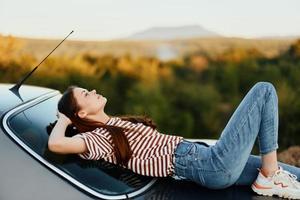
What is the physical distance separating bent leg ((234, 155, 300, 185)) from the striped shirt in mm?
363

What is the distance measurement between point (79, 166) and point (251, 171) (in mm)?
911

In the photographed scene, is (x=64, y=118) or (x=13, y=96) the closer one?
(x=64, y=118)

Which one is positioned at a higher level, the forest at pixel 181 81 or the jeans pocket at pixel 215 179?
the jeans pocket at pixel 215 179

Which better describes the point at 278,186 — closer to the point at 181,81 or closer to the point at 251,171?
the point at 251,171

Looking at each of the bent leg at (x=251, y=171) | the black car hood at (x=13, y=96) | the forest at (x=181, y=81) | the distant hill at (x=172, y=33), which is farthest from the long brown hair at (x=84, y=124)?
the distant hill at (x=172, y=33)

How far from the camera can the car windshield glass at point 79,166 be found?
2.74m

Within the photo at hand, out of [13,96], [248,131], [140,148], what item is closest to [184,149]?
[140,148]

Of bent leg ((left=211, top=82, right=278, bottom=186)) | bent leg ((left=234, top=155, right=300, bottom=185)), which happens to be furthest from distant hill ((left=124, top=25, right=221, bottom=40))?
bent leg ((left=211, top=82, right=278, bottom=186))

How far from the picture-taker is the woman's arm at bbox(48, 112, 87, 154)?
9.25 ft

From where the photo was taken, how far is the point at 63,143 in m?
2.83

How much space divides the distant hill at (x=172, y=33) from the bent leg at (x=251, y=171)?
738cm

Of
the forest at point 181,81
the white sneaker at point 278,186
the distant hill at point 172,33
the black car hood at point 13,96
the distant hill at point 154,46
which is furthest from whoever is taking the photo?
the distant hill at point 172,33

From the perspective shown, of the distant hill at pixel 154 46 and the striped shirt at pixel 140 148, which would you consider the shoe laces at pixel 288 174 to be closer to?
the striped shirt at pixel 140 148

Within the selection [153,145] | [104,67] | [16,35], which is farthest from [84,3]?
[153,145]
